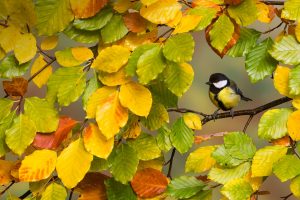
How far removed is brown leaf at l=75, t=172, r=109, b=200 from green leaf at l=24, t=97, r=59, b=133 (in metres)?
0.09

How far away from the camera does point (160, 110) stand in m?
0.59

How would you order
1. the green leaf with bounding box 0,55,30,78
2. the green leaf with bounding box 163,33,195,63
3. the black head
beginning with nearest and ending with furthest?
1. the green leaf with bounding box 163,33,195,63
2. the green leaf with bounding box 0,55,30,78
3. the black head

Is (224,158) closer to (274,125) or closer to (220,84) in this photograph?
(274,125)

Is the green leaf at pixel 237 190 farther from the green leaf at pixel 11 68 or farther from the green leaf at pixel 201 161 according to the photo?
the green leaf at pixel 11 68

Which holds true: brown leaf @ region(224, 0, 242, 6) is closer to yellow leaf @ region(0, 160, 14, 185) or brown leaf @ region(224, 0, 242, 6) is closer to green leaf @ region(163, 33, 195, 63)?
green leaf @ region(163, 33, 195, 63)

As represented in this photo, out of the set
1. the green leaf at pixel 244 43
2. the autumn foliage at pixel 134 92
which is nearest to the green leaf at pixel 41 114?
the autumn foliage at pixel 134 92

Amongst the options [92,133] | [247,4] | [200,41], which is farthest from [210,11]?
[200,41]

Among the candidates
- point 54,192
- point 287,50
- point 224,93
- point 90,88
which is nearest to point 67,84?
point 90,88

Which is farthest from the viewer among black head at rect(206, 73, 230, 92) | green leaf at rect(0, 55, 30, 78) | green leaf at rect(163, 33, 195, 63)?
black head at rect(206, 73, 230, 92)

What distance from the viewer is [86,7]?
560 millimetres

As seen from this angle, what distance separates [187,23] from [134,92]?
86mm

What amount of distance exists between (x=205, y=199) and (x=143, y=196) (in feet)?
0.23

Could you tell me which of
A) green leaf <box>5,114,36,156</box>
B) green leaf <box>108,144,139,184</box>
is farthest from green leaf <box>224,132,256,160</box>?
green leaf <box>5,114,36,156</box>

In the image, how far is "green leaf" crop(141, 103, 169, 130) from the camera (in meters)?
0.59
